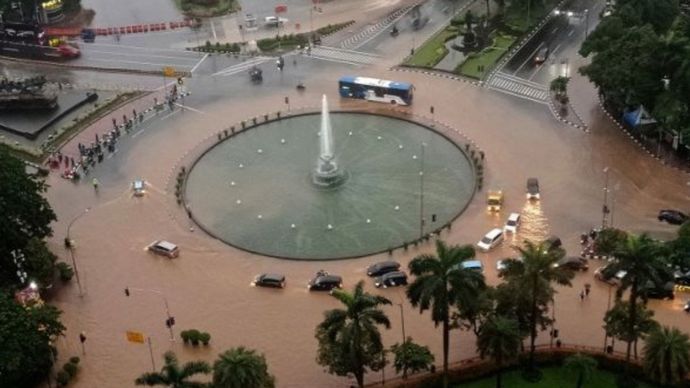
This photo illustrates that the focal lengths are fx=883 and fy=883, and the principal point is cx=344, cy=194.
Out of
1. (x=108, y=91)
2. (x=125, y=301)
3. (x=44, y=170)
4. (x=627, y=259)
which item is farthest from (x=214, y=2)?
(x=627, y=259)

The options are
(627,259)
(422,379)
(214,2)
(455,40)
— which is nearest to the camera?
(627,259)

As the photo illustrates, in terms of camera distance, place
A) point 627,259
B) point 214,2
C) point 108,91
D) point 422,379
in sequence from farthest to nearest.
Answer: point 214,2 < point 108,91 < point 422,379 < point 627,259

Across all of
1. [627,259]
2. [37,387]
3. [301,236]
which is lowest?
→ [37,387]

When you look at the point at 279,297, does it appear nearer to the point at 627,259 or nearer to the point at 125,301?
the point at 125,301

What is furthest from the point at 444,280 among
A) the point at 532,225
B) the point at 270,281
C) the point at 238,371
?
the point at 532,225

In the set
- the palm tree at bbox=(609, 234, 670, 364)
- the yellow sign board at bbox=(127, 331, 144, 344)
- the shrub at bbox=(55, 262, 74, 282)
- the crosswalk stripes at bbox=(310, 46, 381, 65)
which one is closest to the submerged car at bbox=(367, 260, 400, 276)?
the yellow sign board at bbox=(127, 331, 144, 344)

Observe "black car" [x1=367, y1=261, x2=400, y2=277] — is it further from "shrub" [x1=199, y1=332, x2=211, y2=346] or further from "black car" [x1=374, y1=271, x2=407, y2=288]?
"shrub" [x1=199, y1=332, x2=211, y2=346]
